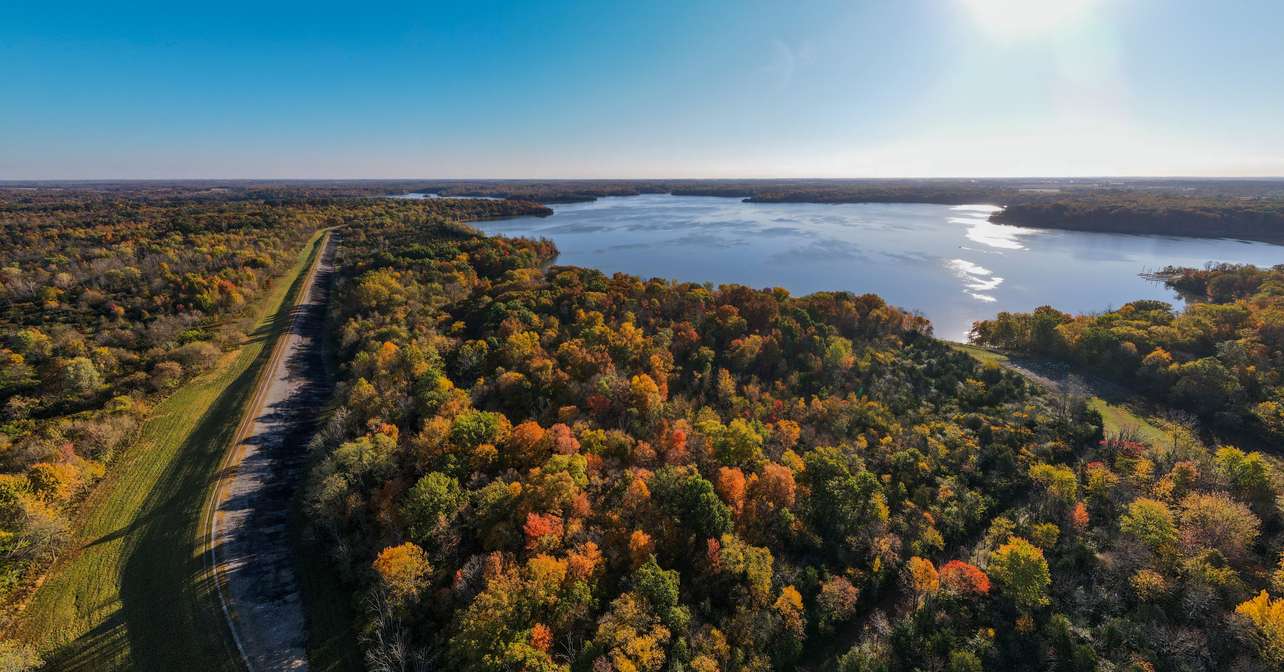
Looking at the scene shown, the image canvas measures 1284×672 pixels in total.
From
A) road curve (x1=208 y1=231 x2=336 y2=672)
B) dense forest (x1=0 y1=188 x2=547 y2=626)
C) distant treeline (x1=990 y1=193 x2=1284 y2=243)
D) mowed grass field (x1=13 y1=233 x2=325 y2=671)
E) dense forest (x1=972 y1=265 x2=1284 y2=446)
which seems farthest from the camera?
distant treeline (x1=990 y1=193 x2=1284 y2=243)

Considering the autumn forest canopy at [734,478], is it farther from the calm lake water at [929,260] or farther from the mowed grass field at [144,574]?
the calm lake water at [929,260]

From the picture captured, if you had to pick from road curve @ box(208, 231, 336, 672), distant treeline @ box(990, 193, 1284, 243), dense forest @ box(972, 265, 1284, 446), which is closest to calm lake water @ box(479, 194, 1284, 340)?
distant treeline @ box(990, 193, 1284, 243)

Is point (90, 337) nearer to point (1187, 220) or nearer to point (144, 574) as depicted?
point (144, 574)

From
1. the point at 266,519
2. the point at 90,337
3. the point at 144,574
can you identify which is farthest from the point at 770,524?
the point at 90,337

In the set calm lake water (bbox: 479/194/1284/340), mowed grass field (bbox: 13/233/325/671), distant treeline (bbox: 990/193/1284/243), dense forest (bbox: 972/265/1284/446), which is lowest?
mowed grass field (bbox: 13/233/325/671)

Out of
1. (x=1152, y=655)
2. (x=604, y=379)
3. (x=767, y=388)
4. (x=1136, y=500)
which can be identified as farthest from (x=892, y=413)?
(x=604, y=379)

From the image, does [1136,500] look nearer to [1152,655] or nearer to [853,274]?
[1152,655]

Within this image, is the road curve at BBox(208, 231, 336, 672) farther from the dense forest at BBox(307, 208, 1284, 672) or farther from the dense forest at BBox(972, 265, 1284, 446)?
the dense forest at BBox(972, 265, 1284, 446)
